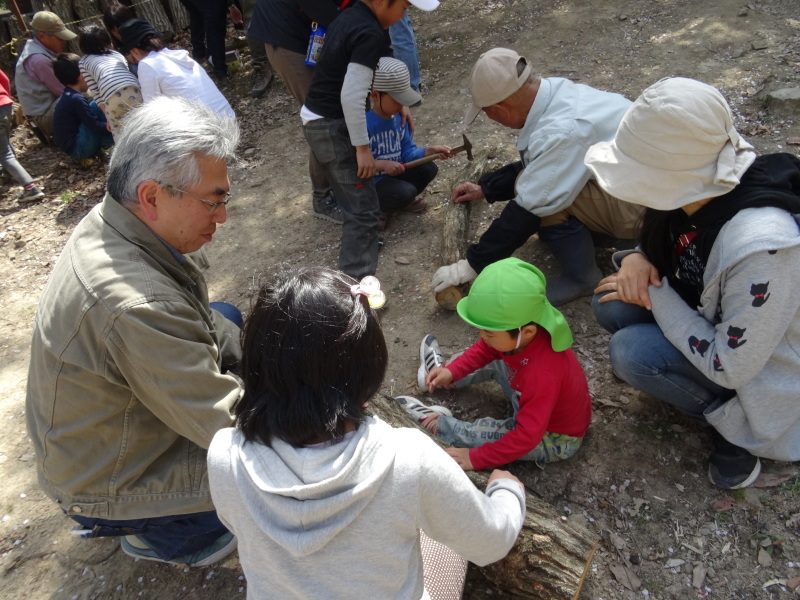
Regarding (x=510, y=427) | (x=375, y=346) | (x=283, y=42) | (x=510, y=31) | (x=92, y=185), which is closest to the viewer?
(x=375, y=346)

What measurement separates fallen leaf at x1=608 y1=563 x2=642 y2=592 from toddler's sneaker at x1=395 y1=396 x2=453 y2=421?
98 cm

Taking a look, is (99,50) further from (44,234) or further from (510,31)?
(510,31)

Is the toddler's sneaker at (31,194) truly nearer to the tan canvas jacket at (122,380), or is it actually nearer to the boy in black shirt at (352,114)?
the boy in black shirt at (352,114)

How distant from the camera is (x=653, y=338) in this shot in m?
2.43

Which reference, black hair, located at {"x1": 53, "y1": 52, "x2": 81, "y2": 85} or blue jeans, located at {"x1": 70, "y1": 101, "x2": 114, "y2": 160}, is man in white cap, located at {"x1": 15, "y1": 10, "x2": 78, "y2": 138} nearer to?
black hair, located at {"x1": 53, "y1": 52, "x2": 81, "y2": 85}

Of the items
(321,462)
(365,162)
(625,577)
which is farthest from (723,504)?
(365,162)

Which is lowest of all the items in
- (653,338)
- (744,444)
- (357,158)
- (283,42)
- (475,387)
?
(475,387)

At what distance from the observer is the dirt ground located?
2314 millimetres

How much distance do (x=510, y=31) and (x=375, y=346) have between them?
6.37 metres

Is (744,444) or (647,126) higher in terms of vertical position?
(647,126)

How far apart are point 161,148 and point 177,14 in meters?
8.62

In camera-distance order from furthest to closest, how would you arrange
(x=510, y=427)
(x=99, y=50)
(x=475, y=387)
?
(x=99, y=50), (x=475, y=387), (x=510, y=427)

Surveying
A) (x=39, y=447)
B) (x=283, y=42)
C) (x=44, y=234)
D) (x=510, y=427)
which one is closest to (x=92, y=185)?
(x=44, y=234)

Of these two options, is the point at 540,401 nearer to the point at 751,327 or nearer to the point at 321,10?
the point at 751,327
